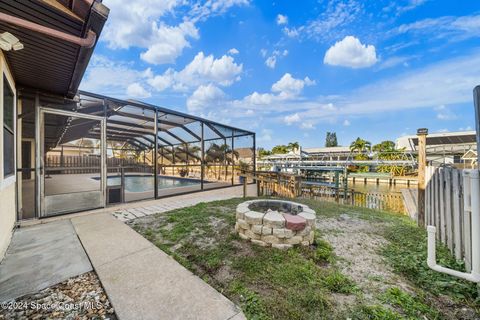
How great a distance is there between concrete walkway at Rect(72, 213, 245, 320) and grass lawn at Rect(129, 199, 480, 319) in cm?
15

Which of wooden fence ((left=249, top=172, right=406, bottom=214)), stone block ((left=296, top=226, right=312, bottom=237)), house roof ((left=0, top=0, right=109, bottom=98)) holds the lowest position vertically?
wooden fence ((left=249, top=172, right=406, bottom=214))

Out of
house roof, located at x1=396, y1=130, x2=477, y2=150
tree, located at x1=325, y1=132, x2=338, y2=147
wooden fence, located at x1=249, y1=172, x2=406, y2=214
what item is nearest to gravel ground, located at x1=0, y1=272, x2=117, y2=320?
wooden fence, located at x1=249, y1=172, x2=406, y2=214

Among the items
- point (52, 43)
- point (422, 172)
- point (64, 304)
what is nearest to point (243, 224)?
point (64, 304)

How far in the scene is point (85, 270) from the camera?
219 centimetres

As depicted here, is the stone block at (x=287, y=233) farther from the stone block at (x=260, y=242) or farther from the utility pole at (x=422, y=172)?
the utility pole at (x=422, y=172)

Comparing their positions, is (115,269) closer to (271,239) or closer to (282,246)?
(271,239)

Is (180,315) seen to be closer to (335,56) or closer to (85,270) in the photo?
(85,270)

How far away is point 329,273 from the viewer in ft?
7.13

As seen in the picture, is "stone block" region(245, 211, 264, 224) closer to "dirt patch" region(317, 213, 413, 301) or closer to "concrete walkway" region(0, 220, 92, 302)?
"dirt patch" region(317, 213, 413, 301)

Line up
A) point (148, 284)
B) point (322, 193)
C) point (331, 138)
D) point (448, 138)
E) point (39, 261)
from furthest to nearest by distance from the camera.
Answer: point (331, 138), point (448, 138), point (322, 193), point (39, 261), point (148, 284)

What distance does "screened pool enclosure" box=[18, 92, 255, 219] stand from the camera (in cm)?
409

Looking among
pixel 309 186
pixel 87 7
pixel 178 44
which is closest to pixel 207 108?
pixel 178 44

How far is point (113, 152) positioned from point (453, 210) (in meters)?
14.2

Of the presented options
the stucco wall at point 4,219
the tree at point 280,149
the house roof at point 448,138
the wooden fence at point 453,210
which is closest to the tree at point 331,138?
the tree at point 280,149
